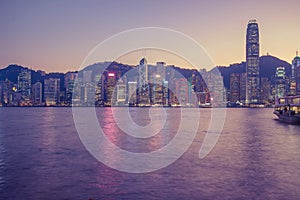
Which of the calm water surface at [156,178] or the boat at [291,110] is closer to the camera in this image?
the calm water surface at [156,178]

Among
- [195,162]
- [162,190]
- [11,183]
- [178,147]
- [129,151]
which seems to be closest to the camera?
[162,190]

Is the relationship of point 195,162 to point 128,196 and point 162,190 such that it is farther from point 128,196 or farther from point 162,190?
point 128,196

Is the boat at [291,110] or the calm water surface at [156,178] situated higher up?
the boat at [291,110]

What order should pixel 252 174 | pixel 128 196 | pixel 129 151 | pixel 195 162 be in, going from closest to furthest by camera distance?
1. pixel 128 196
2. pixel 252 174
3. pixel 195 162
4. pixel 129 151

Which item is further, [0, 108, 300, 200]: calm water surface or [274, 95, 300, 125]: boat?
[274, 95, 300, 125]: boat

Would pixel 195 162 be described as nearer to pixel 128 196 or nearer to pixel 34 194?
pixel 128 196

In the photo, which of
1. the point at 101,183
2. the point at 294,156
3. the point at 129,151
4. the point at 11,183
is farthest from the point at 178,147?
the point at 11,183

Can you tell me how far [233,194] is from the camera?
14.0 meters

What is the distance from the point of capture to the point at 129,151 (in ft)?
90.8

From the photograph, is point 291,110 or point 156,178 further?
point 291,110

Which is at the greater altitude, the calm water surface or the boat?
the boat

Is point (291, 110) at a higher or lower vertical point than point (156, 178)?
higher

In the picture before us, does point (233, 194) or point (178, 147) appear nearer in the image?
point (233, 194)

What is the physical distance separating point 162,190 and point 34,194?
637cm
